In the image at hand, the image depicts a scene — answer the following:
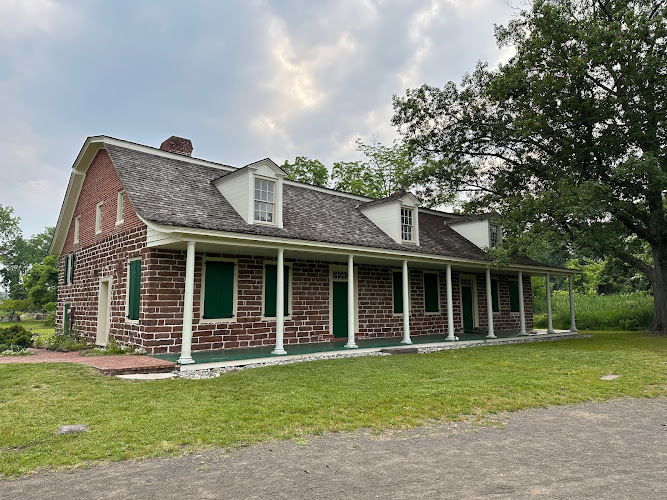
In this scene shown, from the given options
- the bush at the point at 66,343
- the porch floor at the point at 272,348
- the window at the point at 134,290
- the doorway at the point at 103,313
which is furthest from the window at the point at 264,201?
the bush at the point at 66,343

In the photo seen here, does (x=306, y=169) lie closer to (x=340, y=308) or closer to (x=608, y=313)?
(x=340, y=308)

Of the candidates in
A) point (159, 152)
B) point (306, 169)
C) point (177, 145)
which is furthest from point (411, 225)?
point (306, 169)

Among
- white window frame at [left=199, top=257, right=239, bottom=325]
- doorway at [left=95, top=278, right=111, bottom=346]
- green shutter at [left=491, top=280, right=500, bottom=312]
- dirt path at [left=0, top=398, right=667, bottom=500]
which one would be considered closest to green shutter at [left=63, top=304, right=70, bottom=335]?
doorway at [left=95, top=278, right=111, bottom=346]

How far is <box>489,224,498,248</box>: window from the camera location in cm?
1831

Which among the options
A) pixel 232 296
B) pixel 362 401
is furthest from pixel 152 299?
pixel 362 401

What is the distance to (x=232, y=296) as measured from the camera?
11562mm

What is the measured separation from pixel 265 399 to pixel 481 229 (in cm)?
1431

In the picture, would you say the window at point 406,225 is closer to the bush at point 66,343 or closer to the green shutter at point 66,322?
the bush at point 66,343

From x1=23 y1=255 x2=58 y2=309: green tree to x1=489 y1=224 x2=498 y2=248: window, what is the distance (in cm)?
3478

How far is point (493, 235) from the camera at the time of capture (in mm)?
18688

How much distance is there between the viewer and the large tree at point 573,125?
13641 mm

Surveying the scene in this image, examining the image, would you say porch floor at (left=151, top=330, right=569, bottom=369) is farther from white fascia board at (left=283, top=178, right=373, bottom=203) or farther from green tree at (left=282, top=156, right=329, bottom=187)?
green tree at (left=282, top=156, right=329, bottom=187)

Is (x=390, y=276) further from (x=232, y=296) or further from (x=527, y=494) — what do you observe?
(x=527, y=494)

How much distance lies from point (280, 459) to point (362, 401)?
238 centimetres
